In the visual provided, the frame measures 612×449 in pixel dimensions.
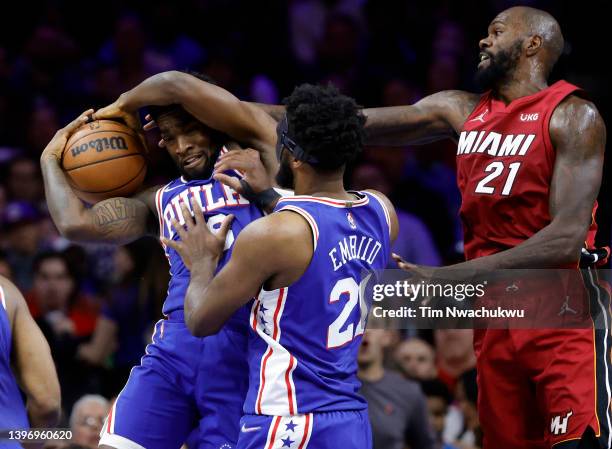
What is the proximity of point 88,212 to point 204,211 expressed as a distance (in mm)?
Answer: 574

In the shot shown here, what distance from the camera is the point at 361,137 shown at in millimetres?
3982

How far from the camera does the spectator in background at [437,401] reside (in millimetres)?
6891

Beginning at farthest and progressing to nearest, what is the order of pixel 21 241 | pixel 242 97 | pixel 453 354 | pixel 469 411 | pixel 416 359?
pixel 242 97, pixel 21 241, pixel 453 354, pixel 416 359, pixel 469 411

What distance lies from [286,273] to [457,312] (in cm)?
128

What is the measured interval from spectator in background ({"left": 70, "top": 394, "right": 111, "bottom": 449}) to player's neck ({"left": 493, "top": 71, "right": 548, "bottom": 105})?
2.66 m

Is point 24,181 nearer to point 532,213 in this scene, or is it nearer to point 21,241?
point 21,241

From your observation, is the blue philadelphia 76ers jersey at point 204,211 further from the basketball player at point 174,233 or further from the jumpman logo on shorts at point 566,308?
the jumpman logo on shorts at point 566,308

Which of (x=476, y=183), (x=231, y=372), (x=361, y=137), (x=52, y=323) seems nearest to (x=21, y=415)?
(x=231, y=372)

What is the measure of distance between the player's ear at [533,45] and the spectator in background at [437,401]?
274 centimetres

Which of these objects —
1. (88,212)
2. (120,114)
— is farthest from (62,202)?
(120,114)

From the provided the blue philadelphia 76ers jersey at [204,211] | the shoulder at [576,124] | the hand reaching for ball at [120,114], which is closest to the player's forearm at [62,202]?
the hand reaching for ball at [120,114]

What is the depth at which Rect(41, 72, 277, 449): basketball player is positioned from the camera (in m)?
4.41

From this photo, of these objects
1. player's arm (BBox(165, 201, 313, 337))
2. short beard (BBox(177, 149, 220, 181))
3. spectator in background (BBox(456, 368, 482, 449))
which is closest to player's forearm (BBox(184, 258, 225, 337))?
player's arm (BBox(165, 201, 313, 337))

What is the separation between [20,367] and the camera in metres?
4.50
